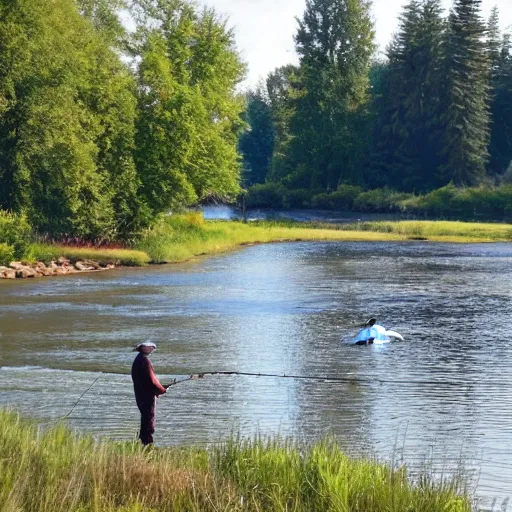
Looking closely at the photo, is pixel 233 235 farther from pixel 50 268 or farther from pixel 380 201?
pixel 380 201

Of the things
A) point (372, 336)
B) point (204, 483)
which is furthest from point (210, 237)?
point (204, 483)

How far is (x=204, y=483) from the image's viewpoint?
35.8ft

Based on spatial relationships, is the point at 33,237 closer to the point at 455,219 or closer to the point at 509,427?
the point at 509,427

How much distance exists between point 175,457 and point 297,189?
323 feet

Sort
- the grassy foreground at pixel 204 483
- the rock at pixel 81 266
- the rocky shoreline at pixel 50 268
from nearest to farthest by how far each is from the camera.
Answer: the grassy foreground at pixel 204 483 < the rocky shoreline at pixel 50 268 < the rock at pixel 81 266

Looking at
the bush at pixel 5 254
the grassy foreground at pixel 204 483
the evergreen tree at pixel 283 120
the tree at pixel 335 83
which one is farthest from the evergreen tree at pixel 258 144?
the grassy foreground at pixel 204 483

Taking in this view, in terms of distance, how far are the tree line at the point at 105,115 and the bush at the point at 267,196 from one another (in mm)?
50267

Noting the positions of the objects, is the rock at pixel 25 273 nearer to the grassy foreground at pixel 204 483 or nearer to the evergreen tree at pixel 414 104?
the grassy foreground at pixel 204 483

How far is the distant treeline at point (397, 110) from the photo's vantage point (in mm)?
98500

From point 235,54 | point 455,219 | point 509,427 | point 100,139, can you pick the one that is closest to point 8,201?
point 100,139

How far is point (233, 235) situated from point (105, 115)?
54.6 feet

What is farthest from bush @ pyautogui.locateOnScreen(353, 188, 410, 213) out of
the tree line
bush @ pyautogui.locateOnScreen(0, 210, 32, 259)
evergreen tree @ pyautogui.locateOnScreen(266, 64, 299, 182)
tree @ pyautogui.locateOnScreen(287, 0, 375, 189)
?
bush @ pyautogui.locateOnScreen(0, 210, 32, 259)

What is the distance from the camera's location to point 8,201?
45.2 metres

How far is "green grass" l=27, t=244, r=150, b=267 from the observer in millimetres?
43447
